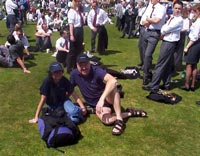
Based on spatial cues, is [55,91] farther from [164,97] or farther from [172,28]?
[172,28]

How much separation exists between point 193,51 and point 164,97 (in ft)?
4.19

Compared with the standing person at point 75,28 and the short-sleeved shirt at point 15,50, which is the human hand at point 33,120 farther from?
the short-sleeved shirt at point 15,50

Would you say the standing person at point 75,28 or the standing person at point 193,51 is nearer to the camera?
the standing person at point 193,51

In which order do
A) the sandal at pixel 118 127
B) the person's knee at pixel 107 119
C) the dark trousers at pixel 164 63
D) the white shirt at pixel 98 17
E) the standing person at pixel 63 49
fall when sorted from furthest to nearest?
1. the white shirt at pixel 98 17
2. the standing person at pixel 63 49
3. the dark trousers at pixel 164 63
4. the person's knee at pixel 107 119
5. the sandal at pixel 118 127

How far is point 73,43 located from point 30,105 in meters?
2.47

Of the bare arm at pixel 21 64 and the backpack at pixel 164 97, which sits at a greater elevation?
the bare arm at pixel 21 64

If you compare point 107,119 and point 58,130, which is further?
point 107,119

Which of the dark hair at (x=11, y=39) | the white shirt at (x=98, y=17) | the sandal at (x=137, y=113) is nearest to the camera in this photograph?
the sandal at (x=137, y=113)

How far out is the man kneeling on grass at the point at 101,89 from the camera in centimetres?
518

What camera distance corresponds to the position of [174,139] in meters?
5.09

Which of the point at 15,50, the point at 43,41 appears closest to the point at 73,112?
the point at 15,50

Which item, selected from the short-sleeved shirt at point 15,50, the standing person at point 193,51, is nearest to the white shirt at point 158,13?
the standing person at point 193,51

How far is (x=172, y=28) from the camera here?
255 inches

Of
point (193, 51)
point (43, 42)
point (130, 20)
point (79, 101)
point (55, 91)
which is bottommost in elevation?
point (79, 101)
